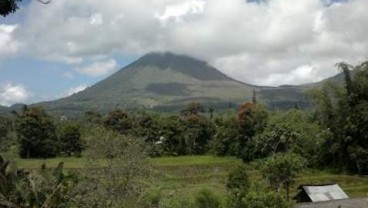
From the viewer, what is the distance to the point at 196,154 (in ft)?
244

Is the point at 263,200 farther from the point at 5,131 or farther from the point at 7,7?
the point at 5,131

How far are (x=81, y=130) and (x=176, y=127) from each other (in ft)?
39.9

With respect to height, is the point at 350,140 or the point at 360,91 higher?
the point at 360,91

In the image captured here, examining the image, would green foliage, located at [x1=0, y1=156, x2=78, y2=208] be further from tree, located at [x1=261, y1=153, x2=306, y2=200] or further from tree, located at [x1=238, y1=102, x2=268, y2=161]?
tree, located at [x1=238, y1=102, x2=268, y2=161]

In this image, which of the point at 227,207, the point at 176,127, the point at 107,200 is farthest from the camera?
the point at 176,127

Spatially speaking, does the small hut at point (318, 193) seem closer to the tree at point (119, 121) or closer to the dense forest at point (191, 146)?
the dense forest at point (191, 146)

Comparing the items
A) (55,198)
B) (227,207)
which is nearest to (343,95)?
(227,207)

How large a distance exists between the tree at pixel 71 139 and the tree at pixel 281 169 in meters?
37.2

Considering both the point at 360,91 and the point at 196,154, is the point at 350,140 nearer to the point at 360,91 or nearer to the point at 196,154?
the point at 360,91

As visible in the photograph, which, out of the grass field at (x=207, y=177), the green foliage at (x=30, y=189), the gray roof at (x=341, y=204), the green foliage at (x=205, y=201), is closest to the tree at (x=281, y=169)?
the gray roof at (x=341, y=204)

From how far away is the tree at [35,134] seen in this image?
2559 inches

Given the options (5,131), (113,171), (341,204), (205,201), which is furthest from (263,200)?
(5,131)

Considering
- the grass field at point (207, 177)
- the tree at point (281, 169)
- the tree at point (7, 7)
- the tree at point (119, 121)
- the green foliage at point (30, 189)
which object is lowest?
the grass field at point (207, 177)

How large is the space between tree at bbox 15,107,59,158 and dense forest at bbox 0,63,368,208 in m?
0.11
